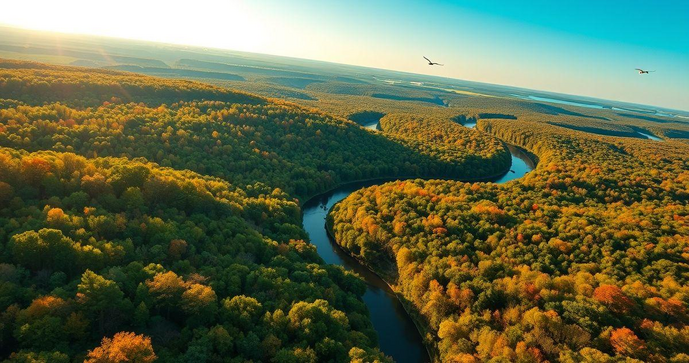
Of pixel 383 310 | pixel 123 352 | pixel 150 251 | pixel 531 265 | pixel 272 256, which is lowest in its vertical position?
pixel 383 310

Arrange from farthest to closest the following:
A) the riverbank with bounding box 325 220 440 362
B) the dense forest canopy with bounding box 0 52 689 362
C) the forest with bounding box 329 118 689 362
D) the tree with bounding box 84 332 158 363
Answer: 1. the riverbank with bounding box 325 220 440 362
2. the forest with bounding box 329 118 689 362
3. the dense forest canopy with bounding box 0 52 689 362
4. the tree with bounding box 84 332 158 363

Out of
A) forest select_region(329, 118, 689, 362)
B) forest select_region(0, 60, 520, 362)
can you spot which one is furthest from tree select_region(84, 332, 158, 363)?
forest select_region(329, 118, 689, 362)

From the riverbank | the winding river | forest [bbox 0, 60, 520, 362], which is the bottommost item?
the winding river

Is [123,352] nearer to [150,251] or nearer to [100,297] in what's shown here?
[100,297]

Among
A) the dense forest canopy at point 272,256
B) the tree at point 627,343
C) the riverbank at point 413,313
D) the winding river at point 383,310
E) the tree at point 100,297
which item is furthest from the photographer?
the winding river at point 383,310

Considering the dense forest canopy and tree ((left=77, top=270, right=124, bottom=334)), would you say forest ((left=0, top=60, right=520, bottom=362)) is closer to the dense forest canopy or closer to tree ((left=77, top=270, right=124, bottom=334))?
tree ((left=77, top=270, right=124, bottom=334))

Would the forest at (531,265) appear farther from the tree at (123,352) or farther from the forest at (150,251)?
the tree at (123,352)

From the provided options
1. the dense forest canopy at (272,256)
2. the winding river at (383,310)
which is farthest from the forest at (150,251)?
the winding river at (383,310)

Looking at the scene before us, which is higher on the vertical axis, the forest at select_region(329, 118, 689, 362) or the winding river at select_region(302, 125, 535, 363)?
the forest at select_region(329, 118, 689, 362)

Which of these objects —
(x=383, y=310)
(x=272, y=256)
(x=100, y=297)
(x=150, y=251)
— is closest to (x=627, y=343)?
(x=383, y=310)
